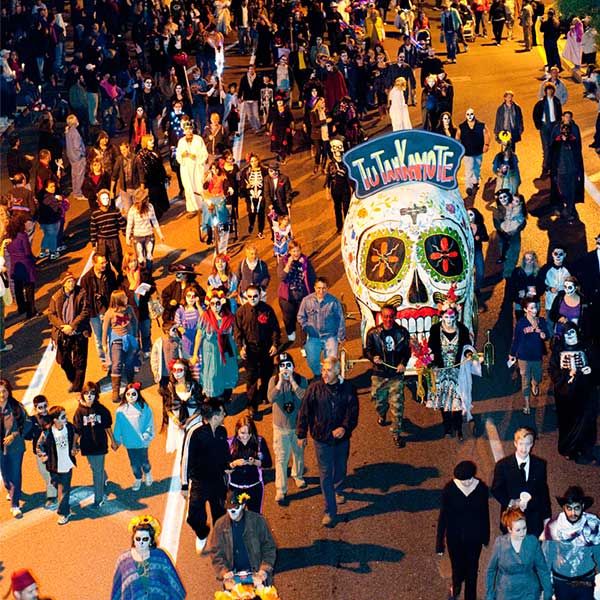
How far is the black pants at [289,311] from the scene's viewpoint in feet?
67.1

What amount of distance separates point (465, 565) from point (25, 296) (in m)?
10.2

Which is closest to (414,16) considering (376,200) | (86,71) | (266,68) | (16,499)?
(266,68)

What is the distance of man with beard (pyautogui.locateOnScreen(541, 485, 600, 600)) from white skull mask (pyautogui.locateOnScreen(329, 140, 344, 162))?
39.9ft

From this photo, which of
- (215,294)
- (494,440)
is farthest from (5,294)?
(494,440)

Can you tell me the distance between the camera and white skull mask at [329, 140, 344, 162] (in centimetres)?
2517

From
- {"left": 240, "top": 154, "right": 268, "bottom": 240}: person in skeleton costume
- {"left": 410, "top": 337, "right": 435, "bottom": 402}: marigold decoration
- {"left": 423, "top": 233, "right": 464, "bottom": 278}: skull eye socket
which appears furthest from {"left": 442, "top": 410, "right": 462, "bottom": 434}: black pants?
{"left": 240, "top": 154, "right": 268, "bottom": 240}: person in skeleton costume

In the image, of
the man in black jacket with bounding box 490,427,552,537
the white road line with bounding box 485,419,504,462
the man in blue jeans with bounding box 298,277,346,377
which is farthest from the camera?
the man in blue jeans with bounding box 298,277,346,377

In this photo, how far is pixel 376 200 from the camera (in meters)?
19.4

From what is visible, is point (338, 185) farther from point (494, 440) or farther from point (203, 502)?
point (203, 502)

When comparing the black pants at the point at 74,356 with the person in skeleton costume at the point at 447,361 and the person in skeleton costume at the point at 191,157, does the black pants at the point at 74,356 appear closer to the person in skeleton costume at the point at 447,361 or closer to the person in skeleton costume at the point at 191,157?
the person in skeleton costume at the point at 447,361

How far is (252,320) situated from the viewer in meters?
18.7

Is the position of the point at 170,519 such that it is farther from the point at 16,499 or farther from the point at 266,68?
the point at 266,68

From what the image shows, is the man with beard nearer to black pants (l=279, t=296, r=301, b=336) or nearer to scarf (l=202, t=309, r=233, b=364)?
scarf (l=202, t=309, r=233, b=364)

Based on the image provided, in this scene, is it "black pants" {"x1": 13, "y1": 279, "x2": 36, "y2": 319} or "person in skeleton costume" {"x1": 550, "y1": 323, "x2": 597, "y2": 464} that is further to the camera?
"black pants" {"x1": 13, "y1": 279, "x2": 36, "y2": 319}
